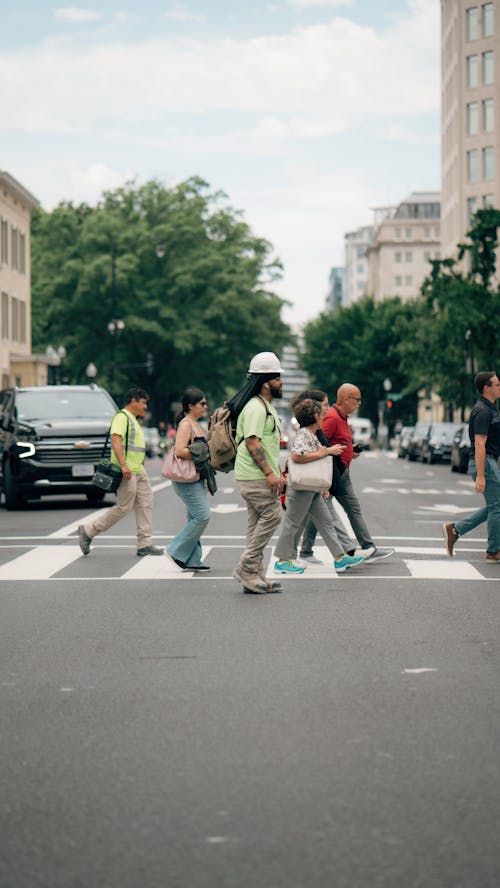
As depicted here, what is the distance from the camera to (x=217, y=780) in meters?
5.42

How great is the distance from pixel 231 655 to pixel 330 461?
4.44 metres

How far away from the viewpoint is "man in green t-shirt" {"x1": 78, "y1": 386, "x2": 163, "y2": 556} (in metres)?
14.7

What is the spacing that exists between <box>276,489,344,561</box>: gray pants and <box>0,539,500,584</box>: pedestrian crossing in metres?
0.26

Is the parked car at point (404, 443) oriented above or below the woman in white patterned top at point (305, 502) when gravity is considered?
below

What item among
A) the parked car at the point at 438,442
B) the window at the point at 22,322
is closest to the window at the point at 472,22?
the window at the point at 22,322

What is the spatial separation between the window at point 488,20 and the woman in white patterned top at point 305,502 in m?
87.1

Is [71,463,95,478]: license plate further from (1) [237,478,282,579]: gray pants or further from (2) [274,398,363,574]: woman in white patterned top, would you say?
(1) [237,478,282,579]: gray pants

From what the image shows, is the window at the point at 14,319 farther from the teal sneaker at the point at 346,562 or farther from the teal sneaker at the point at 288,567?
the teal sneaker at the point at 288,567

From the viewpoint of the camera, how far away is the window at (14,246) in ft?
209

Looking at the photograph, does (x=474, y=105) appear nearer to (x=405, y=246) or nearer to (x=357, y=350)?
(x=357, y=350)

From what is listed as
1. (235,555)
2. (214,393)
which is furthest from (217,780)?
(214,393)

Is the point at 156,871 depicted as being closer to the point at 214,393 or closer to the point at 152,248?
the point at 152,248

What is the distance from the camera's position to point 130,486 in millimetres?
14781

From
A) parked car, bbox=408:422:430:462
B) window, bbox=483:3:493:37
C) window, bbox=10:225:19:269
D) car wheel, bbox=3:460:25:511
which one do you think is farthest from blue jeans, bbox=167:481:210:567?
window, bbox=483:3:493:37
